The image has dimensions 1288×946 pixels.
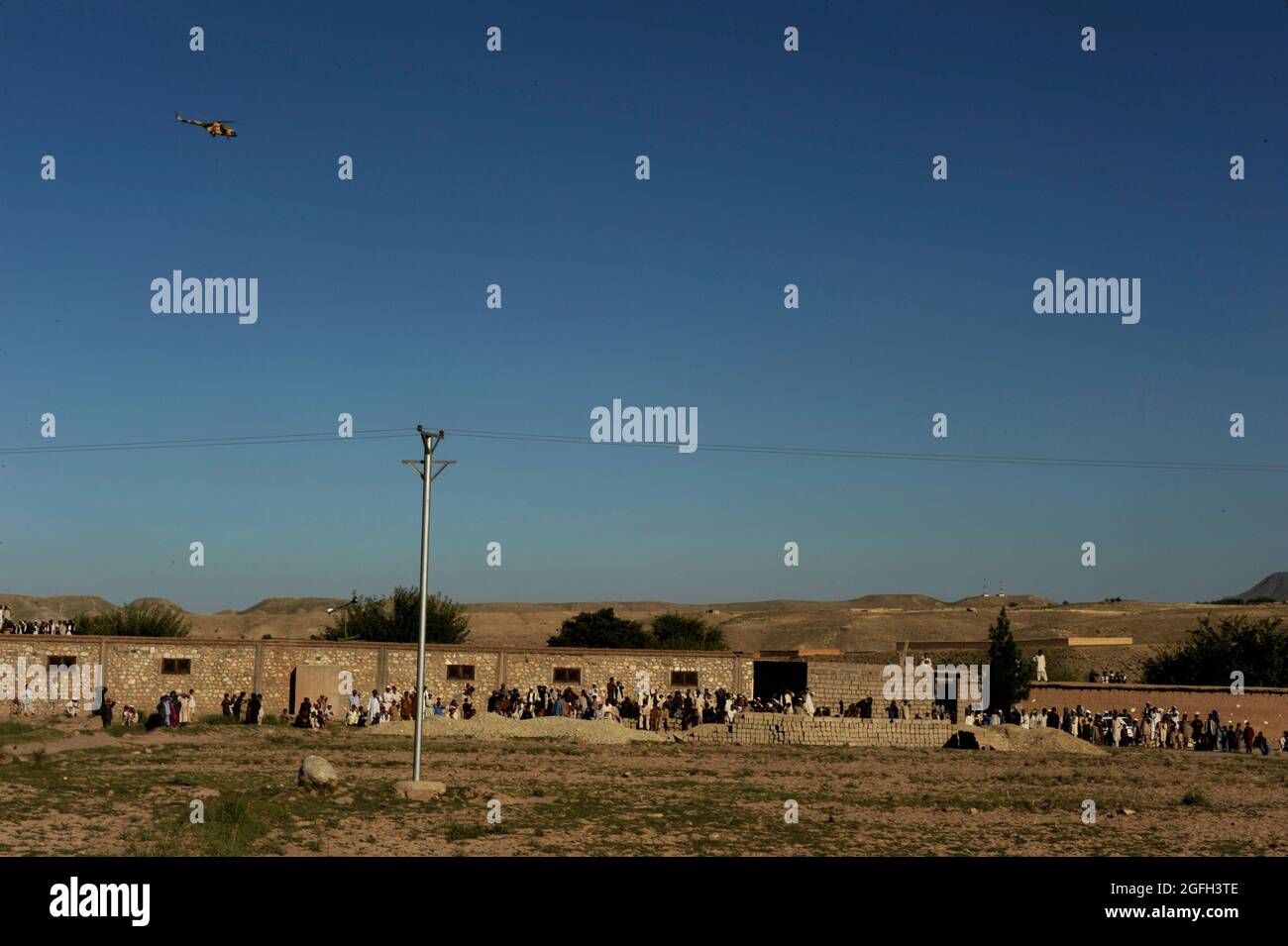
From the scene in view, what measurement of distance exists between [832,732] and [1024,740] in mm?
5373

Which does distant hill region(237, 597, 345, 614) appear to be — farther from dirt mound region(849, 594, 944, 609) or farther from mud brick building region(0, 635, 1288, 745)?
mud brick building region(0, 635, 1288, 745)

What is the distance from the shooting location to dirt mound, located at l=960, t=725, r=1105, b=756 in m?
35.4

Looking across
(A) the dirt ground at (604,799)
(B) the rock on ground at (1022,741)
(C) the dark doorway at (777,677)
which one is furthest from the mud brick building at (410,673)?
(A) the dirt ground at (604,799)

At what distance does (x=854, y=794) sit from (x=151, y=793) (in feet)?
42.2

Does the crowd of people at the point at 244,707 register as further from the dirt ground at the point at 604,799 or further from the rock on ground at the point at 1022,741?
the rock on ground at the point at 1022,741

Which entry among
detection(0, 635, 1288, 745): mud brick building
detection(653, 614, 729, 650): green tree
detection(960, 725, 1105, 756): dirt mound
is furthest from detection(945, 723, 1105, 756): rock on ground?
detection(653, 614, 729, 650): green tree

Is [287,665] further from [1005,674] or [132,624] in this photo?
[1005,674]

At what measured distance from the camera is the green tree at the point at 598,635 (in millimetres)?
62938

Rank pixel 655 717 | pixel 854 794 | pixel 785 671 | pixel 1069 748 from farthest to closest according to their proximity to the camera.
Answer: pixel 785 671 < pixel 655 717 < pixel 1069 748 < pixel 854 794
